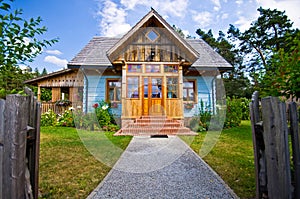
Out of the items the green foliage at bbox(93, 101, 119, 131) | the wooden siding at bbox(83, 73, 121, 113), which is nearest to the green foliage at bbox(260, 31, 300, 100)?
the green foliage at bbox(93, 101, 119, 131)

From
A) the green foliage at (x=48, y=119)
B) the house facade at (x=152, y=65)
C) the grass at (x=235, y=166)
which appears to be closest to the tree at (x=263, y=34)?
the house facade at (x=152, y=65)

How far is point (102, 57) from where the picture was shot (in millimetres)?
9789

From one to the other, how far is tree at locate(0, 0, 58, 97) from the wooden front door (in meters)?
6.54

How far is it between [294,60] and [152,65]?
650 cm

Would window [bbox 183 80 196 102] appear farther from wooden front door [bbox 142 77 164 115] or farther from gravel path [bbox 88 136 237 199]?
gravel path [bbox 88 136 237 199]

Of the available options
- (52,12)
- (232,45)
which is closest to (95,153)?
(52,12)

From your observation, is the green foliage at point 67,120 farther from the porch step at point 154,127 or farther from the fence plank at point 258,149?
the fence plank at point 258,149

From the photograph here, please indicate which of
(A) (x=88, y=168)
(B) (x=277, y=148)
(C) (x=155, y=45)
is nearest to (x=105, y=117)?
(C) (x=155, y=45)

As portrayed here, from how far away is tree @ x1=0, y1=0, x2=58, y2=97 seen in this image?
58.5 inches

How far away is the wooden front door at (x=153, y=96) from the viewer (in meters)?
8.12

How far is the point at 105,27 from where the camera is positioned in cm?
489

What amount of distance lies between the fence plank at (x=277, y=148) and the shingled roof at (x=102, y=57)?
851cm

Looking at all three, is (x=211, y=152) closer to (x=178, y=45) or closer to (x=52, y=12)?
(x=52, y=12)

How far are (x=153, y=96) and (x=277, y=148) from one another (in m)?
6.90
